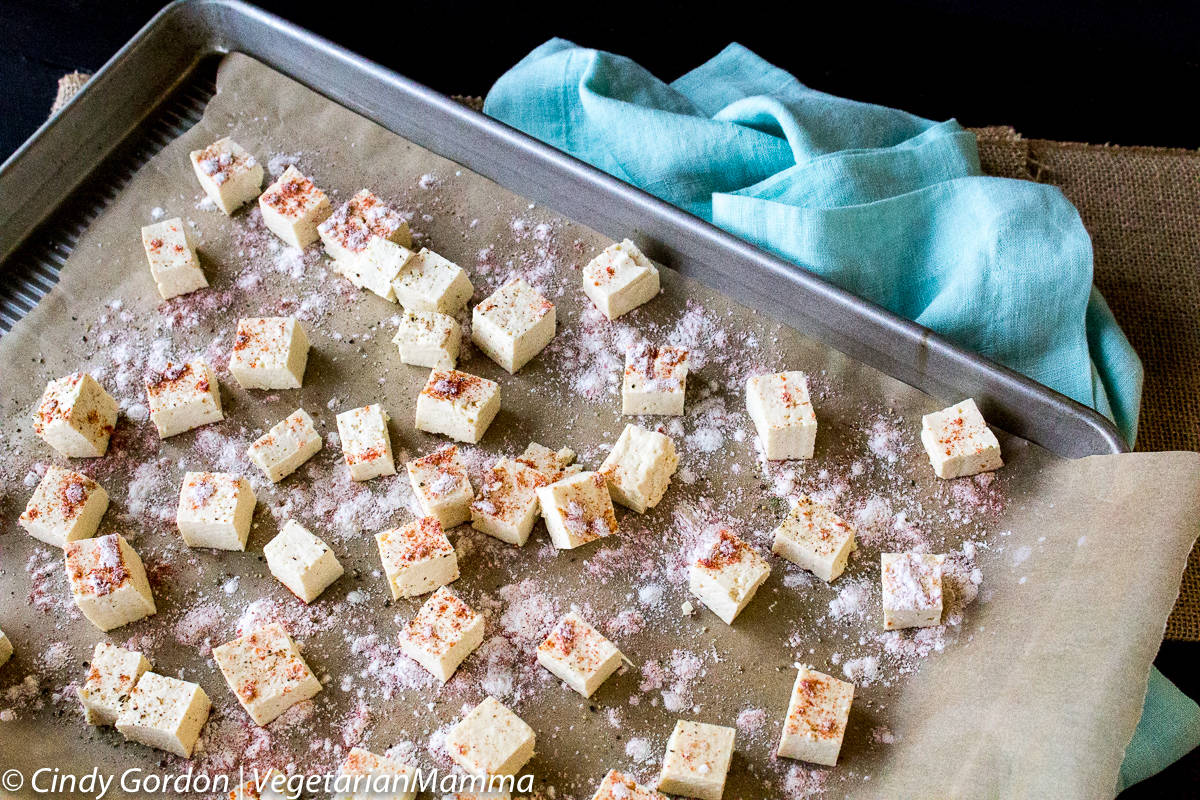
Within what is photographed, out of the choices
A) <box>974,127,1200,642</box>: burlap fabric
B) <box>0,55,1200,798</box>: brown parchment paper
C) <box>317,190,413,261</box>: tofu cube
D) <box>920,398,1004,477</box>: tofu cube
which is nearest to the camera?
<box>0,55,1200,798</box>: brown parchment paper

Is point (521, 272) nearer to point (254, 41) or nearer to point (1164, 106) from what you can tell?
point (254, 41)

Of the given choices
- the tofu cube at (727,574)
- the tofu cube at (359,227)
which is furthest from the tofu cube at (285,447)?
the tofu cube at (727,574)

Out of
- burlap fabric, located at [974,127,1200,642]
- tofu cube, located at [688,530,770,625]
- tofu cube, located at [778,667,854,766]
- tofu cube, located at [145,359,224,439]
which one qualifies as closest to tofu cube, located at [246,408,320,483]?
tofu cube, located at [145,359,224,439]

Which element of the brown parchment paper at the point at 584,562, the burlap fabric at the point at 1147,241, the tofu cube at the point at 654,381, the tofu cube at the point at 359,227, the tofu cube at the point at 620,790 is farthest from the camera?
the burlap fabric at the point at 1147,241

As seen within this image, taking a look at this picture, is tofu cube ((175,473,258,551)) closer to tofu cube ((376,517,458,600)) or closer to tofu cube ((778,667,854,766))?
tofu cube ((376,517,458,600))

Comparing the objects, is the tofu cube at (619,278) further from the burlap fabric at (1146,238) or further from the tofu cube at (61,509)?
the tofu cube at (61,509)
